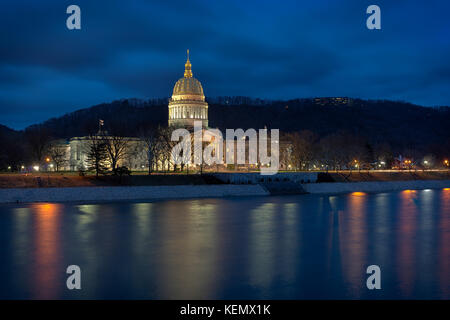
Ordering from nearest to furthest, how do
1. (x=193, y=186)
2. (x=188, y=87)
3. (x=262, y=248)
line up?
(x=262, y=248) → (x=193, y=186) → (x=188, y=87)

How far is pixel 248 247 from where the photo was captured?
2112 centimetres

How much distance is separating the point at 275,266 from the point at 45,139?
228 ft

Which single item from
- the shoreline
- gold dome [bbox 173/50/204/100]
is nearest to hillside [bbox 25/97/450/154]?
gold dome [bbox 173/50/204/100]

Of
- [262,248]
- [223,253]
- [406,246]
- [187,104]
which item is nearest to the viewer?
[223,253]

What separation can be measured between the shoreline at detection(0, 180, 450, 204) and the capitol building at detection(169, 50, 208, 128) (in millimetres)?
43763

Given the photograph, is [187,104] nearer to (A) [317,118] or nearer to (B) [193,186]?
(B) [193,186]

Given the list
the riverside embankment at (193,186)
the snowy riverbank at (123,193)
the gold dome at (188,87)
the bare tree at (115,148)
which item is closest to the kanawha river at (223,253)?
the snowy riverbank at (123,193)

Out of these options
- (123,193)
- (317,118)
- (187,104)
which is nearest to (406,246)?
(123,193)

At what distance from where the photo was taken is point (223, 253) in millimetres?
19688

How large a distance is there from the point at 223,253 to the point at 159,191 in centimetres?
3000

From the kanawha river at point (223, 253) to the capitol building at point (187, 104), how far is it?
62482 mm

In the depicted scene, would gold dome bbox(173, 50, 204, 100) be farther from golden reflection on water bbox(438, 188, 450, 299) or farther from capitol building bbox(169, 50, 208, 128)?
golden reflection on water bbox(438, 188, 450, 299)
